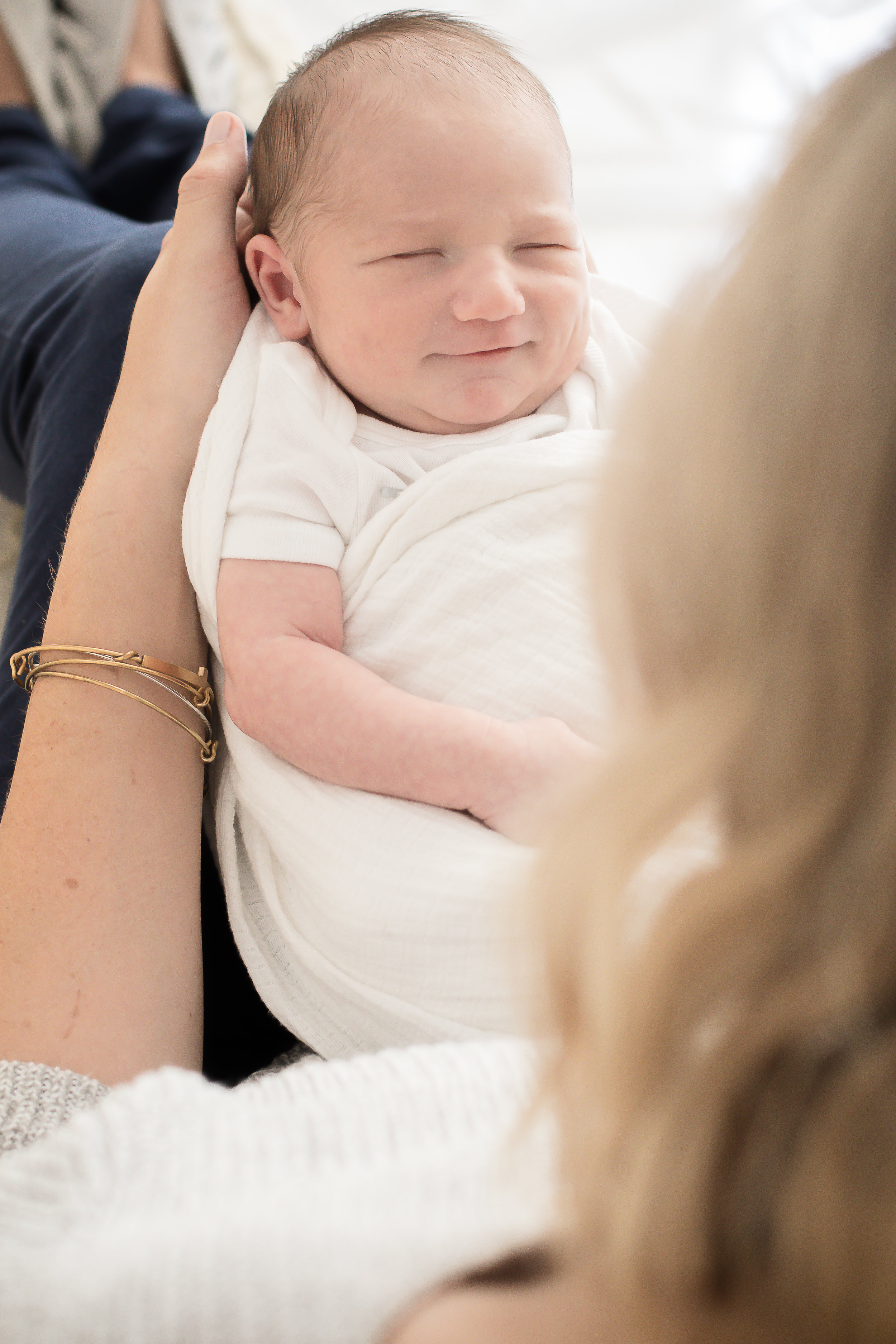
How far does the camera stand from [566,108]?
1.90 metres

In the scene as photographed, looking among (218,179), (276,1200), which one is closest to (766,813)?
(276,1200)

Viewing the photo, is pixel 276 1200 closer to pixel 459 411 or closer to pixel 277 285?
pixel 459 411

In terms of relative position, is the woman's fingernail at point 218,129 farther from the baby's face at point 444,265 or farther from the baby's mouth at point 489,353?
the baby's mouth at point 489,353

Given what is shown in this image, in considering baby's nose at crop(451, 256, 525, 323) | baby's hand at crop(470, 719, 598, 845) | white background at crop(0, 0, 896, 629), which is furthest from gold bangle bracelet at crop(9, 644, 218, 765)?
white background at crop(0, 0, 896, 629)

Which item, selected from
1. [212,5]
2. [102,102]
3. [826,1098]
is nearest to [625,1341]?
[826,1098]

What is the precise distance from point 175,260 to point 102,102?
Answer: 3.62 ft

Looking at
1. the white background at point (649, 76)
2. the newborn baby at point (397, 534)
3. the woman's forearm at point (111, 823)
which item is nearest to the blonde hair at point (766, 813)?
the newborn baby at point (397, 534)

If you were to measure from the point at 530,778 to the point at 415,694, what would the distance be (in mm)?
133

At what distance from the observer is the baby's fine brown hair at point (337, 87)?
0.83m

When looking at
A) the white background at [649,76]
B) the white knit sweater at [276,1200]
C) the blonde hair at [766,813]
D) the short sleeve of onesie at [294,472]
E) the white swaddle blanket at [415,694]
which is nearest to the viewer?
the blonde hair at [766,813]

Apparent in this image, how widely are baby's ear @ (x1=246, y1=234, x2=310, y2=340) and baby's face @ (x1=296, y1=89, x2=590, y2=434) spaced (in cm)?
2

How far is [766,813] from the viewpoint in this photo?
1.01 feet

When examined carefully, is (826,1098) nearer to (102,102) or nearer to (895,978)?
(895,978)

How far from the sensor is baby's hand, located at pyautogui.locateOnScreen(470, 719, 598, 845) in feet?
2.27
